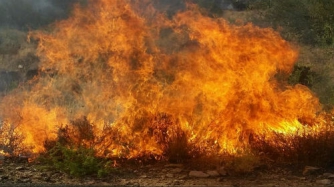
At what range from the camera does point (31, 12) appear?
57.0 ft

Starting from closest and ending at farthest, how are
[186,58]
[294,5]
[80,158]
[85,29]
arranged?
[80,158]
[186,58]
[85,29]
[294,5]

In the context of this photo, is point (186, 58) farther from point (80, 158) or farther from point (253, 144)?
point (80, 158)

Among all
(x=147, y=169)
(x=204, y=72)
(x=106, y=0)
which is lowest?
(x=147, y=169)

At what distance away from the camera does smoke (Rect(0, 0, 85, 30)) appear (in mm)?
16719

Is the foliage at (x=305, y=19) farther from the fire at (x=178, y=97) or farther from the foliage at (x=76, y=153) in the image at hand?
the foliage at (x=76, y=153)

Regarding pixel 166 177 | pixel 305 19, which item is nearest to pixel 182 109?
pixel 166 177

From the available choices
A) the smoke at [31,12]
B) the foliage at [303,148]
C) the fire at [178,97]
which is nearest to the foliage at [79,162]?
the fire at [178,97]

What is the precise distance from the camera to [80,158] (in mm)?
5191

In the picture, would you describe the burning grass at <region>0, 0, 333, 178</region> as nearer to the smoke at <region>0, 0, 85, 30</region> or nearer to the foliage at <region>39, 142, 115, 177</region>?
the foliage at <region>39, 142, 115, 177</region>

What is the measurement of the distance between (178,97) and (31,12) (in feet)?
43.4

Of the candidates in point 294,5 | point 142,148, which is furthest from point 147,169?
point 294,5

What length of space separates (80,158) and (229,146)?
2.03m

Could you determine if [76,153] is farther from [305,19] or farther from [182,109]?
[305,19]

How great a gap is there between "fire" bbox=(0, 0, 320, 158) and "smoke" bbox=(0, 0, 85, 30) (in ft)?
Result: 33.1
